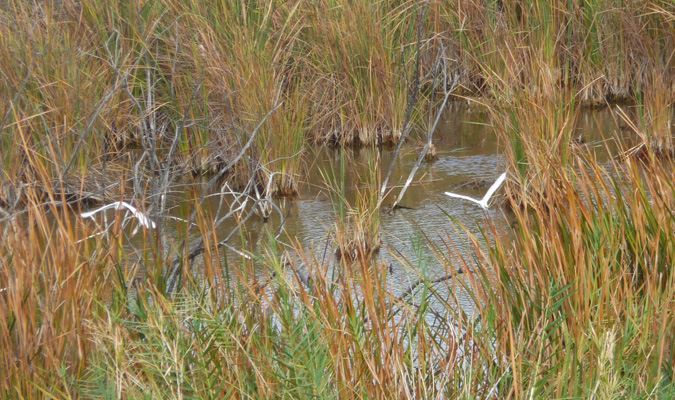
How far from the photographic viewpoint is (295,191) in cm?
469

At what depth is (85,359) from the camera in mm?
2045

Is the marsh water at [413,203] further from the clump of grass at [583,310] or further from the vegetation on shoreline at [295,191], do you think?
the clump of grass at [583,310]

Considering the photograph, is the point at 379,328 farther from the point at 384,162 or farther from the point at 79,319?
the point at 384,162

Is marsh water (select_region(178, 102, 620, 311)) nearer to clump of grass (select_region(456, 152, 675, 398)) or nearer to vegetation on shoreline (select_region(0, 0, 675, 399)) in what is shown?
vegetation on shoreline (select_region(0, 0, 675, 399))

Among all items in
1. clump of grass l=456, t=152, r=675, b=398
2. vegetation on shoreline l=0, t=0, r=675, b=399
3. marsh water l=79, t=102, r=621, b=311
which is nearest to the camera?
clump of grass l=456, t=152, r=675, b=398

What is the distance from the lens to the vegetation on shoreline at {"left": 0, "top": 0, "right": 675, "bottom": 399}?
1857mm

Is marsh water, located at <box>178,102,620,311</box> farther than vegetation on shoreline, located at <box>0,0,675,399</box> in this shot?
Yes

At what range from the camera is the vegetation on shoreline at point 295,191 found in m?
1.86

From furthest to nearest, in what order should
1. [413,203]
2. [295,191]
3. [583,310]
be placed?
[295,191], [413,203], [583,310]

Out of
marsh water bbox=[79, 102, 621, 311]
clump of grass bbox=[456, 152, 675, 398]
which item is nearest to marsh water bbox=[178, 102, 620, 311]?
marsh water bbox=[79, 102, 621, 311]

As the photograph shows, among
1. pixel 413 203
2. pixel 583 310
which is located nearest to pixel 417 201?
pixel 413 203

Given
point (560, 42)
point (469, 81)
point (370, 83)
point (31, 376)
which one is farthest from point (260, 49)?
point (31, 376)

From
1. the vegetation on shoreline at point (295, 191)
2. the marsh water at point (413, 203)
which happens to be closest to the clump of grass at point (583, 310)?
the vegetation on shoreline at point (295, 191)

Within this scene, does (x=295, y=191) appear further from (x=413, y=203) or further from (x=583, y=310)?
(x=583, y=310)
